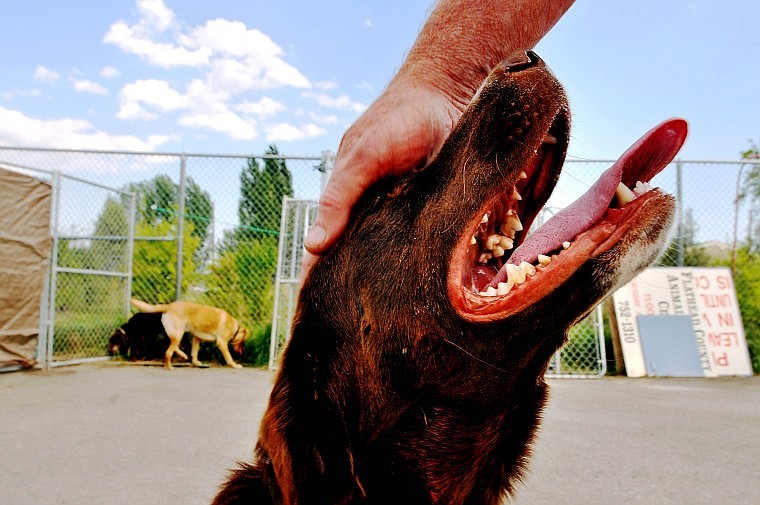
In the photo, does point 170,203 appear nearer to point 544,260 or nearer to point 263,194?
point 263,194

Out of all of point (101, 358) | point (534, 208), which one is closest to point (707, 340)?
point (534, 208)

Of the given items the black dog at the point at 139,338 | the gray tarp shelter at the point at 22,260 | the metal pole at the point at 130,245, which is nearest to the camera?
the gray tarp shelter at the point at 22,260

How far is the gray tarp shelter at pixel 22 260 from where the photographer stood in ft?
24.8

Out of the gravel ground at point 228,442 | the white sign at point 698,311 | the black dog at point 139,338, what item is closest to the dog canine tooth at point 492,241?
the gravel ground at point 228,442

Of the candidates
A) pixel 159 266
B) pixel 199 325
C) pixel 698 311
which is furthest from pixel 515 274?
pixel 159 266

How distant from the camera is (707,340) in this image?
27.5ft

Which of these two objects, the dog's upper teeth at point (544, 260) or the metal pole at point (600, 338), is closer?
the dog's upper teeth at point (544, 260)

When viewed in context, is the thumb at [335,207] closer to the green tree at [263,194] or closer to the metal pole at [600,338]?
the metal pole at [600,338]

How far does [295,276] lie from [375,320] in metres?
6.99

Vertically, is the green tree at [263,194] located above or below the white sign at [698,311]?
above

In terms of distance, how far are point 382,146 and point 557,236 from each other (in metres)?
0.49

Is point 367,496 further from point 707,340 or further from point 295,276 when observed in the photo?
point 707,340

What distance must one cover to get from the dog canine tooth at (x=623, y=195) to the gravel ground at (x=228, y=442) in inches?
95.3

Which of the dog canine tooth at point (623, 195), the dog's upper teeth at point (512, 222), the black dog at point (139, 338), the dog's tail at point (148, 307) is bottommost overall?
the black dog at point (139, 338)
